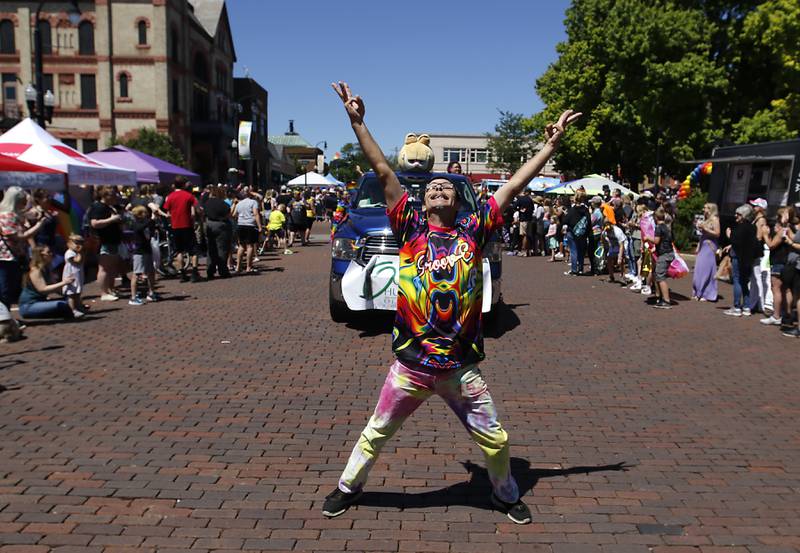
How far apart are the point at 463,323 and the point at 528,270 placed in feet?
47.5

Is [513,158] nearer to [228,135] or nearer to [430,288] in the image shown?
[228,135]

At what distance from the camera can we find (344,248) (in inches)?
372

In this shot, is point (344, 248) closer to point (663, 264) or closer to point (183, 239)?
point (663, 264)

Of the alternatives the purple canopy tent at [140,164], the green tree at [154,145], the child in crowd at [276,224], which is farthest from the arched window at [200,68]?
the purple canopy tent at [140,164]

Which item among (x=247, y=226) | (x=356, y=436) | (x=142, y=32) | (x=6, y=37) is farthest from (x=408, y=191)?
(x=6, y=37)

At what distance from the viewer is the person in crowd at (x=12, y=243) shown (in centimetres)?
920

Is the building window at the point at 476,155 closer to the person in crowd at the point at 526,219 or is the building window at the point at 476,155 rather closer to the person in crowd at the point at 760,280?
the person in crowd at the point at 526,219

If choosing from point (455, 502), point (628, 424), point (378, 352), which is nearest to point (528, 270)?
point (378, 352)

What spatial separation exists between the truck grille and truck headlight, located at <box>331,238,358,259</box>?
0.16 m

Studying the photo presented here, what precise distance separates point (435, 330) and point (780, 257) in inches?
319

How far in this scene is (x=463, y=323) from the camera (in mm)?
3877

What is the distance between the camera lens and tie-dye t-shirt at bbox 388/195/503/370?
12.6 feet

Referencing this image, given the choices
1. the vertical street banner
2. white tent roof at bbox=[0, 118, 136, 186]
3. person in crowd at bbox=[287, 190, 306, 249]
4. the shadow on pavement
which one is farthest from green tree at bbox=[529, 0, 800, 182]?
the shadow on pavement

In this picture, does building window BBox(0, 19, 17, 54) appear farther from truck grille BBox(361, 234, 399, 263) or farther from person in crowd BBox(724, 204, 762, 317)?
person in crowd BBox(724, 204, 762, 317)
